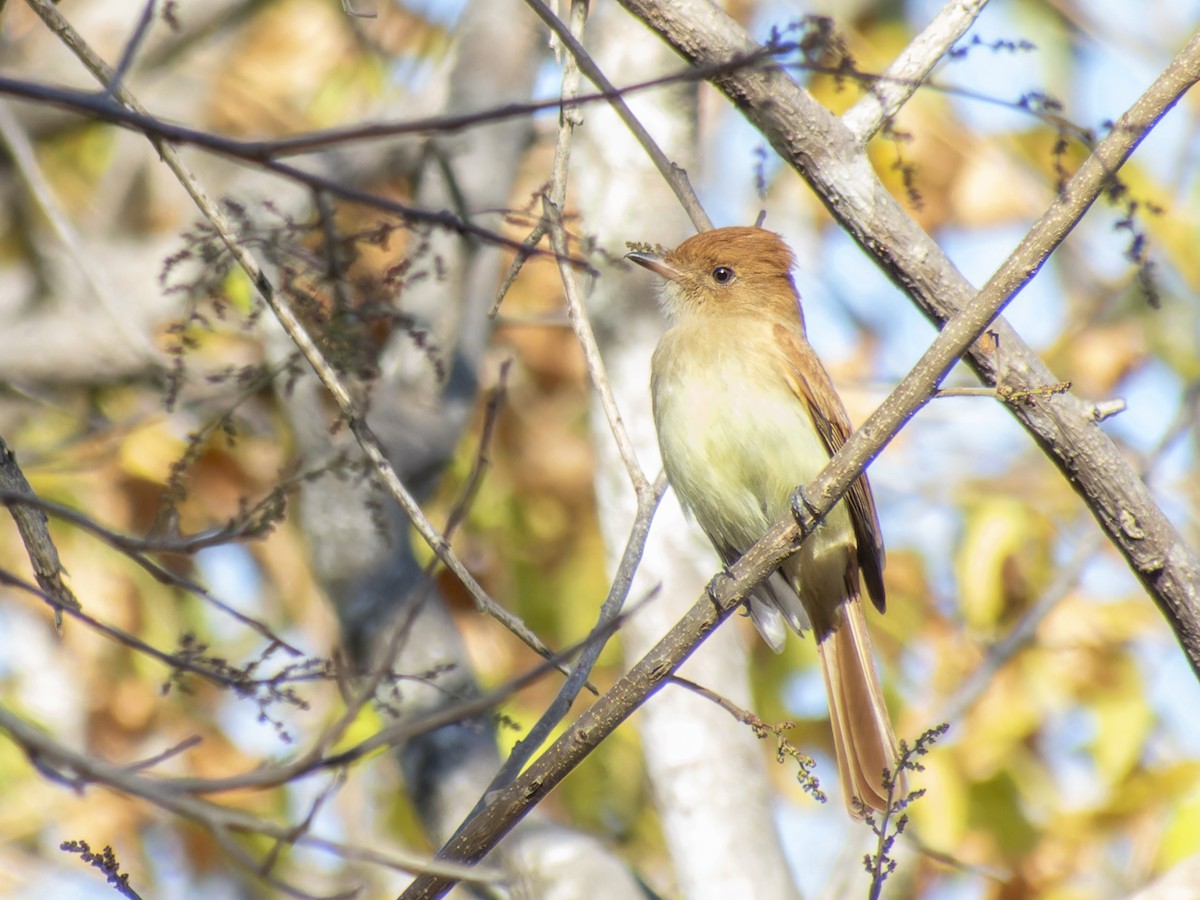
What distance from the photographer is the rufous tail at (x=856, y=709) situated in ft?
14.8

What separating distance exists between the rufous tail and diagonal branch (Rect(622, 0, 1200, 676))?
1.39 m

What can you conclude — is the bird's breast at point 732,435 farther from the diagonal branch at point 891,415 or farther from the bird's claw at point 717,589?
the diagonal branch at point 891,415

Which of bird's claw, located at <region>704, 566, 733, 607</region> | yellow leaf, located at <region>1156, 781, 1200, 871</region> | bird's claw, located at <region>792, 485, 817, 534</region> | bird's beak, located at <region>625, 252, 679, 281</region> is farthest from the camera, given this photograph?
bird's beak, located at <region>625, 252, 679, 281</region>

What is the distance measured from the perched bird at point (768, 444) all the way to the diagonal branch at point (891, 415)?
135cm

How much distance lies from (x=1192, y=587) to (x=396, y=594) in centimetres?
271

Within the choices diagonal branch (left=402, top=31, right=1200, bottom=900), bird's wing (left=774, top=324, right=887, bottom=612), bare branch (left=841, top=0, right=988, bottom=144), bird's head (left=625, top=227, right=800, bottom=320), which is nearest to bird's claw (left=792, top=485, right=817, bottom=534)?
diagonal branch (left=402, top=31, right=1200, bottom=900)

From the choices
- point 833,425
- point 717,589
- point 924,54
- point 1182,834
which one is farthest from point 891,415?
point 1182,834

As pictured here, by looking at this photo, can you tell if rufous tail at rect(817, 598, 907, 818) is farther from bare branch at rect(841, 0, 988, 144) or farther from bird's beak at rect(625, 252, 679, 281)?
bare branch at rect(841, 0, 988, 144)

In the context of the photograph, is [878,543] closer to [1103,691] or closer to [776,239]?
[776,239]

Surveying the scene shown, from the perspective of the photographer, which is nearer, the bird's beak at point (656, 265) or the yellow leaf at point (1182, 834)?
the yellow leaf at point (1182, 834)

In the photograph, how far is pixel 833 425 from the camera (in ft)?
15.0

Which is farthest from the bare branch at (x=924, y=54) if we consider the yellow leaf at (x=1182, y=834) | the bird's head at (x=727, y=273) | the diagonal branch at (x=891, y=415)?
the yellow leaf at (x=1182, y=834)

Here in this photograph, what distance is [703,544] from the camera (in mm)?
5207

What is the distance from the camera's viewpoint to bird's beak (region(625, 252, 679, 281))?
15.4 ft
